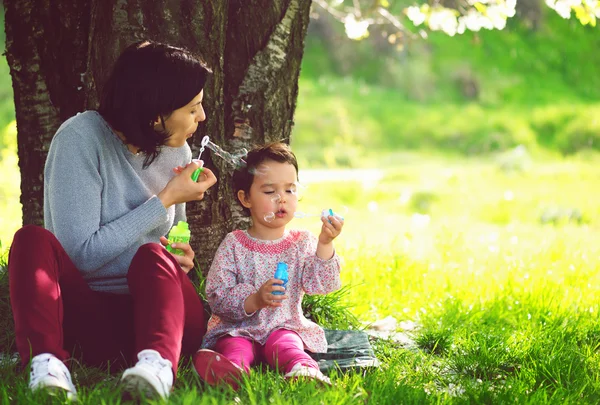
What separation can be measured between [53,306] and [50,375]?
0.23 m

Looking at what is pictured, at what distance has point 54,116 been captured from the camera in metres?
3.51

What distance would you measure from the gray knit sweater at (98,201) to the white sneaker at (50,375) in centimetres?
42

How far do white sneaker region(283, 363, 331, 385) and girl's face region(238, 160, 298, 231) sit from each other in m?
0.54

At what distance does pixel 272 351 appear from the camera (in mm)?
2703

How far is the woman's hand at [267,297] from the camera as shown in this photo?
2.61 m

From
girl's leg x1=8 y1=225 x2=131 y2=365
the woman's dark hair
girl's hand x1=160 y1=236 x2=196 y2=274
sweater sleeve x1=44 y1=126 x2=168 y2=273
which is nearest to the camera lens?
girl's leg x1=8 y1=225 x2=131 y2=365

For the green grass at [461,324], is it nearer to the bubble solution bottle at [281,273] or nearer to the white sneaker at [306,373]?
the white sneaker at [306,373]

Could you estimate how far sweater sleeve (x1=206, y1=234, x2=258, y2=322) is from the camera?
9.05 feet

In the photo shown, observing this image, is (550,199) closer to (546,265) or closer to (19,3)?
(546,265)

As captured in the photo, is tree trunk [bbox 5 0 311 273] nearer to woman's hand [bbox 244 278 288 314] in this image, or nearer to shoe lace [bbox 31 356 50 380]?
woman's hand [bbox 244 278 288 314]

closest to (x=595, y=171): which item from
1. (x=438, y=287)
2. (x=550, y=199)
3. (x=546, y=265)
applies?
(x=550, y=199)

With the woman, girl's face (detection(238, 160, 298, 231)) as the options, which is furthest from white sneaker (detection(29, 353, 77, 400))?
girl's face (detection(238, 160, 298, 231))

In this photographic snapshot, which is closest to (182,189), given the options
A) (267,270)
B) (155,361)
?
(267,270)

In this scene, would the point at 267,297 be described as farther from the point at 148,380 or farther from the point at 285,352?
the point at 148,380
